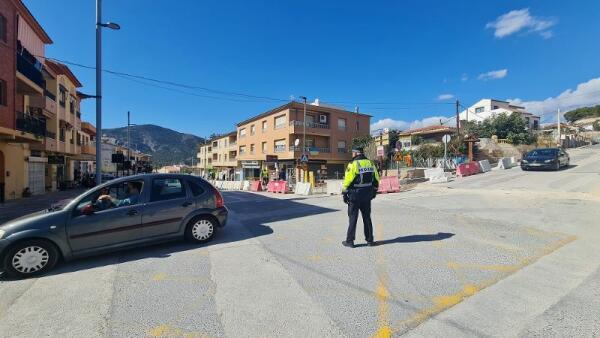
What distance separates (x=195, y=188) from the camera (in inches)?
229

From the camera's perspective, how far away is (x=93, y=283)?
12.9 ft

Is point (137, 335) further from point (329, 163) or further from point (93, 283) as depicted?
point (329, 163)

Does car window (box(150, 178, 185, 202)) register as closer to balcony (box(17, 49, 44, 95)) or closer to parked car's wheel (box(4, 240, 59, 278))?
parked car's wheel (box(4, 240, 59, 278))

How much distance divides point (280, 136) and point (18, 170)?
2326 cm

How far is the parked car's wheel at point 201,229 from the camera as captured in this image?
18.6 ft

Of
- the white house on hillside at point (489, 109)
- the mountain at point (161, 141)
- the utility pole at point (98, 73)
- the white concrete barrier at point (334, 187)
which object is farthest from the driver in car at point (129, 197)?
the mountain at point (161, 141)

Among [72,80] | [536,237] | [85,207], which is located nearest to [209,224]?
[85,207]

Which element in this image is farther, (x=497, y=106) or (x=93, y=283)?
(x=497, y=106)

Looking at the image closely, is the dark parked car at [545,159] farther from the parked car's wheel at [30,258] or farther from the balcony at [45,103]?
the balcony at [45,103]

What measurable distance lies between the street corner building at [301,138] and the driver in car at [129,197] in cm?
2494

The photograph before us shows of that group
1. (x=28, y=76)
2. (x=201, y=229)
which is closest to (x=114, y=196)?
(x=201, y=229)

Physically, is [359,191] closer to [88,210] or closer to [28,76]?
[88,210]

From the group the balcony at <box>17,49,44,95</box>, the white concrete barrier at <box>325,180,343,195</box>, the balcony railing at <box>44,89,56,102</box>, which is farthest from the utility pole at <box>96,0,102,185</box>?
the balcony railing at <box>44,89,56,102</box>

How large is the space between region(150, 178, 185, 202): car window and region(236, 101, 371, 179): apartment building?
83.7ft
